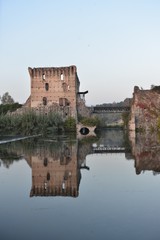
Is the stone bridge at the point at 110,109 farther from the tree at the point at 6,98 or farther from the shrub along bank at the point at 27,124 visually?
the tree at the point at 6,98

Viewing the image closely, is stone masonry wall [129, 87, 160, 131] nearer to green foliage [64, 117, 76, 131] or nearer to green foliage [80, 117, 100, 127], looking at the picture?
green foliage [80, 117, 100, 127]

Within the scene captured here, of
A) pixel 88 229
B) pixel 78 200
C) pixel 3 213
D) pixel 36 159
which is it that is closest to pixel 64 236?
pixel 88 229

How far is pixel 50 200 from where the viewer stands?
8.09 metres

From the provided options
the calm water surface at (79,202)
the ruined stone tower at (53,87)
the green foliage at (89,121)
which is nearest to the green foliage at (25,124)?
the green foliage at (89,121)

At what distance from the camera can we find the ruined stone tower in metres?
57.7

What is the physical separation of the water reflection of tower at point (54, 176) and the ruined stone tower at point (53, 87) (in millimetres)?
41167

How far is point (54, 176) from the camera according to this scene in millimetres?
11586

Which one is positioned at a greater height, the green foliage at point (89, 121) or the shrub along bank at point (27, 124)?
the green foliage at point (89, 121)

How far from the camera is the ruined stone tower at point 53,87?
57719 millimetres

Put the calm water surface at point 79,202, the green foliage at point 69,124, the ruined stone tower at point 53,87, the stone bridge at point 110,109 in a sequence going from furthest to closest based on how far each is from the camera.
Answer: the stone bridge at point 110,109 → the ruined stone tower at point 53,87 → the green foliage at point 69,124 → the calm water surface at point 79,202

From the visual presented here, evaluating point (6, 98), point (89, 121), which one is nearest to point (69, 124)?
point (89, 121)

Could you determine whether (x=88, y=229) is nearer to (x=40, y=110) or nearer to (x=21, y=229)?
(x=21, y=229)

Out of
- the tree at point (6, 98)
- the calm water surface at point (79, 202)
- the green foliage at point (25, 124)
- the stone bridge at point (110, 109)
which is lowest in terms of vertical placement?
the calm water surface at point (79, 202)

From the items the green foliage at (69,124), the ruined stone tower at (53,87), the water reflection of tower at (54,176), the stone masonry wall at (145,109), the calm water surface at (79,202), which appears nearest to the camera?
the calm water surface at (79,202)
